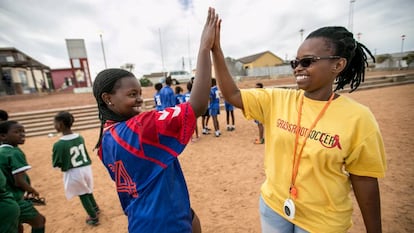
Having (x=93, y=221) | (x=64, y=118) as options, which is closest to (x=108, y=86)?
(x=64, y=118)

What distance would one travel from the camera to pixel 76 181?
3.10m

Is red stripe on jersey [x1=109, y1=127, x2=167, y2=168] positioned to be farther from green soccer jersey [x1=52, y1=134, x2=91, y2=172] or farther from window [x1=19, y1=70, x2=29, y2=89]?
window [x1=19, y1=70, x2=29, y2=89]

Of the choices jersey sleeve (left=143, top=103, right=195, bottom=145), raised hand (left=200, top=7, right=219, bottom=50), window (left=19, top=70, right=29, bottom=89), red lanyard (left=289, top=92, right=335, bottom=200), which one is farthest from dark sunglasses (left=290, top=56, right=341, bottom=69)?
window (left=19, top=70, right=29, bottom=89)

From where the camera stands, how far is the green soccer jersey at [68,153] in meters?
2.95

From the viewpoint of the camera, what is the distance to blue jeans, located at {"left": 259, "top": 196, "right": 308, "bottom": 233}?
56.7 inches

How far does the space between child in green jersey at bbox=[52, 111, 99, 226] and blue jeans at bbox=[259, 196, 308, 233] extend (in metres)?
2.87

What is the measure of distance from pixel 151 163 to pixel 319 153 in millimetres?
1010

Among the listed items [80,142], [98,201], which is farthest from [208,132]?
[80,142]

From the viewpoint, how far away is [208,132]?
810cm

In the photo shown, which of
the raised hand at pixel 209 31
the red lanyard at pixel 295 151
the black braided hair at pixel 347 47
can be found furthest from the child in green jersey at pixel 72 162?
the black braided hair at pixel 347 47

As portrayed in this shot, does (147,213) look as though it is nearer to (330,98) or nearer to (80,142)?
(330,98)

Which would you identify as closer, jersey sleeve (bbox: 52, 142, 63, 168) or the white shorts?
jersey sleeve (bbox: 52, 142, 63, 168)

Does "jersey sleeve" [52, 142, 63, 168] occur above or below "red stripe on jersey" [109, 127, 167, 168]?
below

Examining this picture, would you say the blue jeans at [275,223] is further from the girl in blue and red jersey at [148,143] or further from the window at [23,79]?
the window at [23,79]
